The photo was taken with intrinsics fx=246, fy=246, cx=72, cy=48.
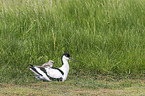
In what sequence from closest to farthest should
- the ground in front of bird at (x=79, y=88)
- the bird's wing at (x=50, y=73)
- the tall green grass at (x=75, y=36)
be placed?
the ground in front of bird at (x=79, y=88) < the bird's wing at (x=50, y=73) < the tall green grass at (x=75, y=36)

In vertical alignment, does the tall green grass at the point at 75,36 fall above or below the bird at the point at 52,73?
above

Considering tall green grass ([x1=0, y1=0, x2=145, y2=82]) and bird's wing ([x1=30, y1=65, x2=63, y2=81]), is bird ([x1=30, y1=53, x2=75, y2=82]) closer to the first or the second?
bird's wing ([x1=30, y1=65, x2=63, y2=81])

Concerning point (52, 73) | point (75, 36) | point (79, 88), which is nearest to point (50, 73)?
point (52, 73)

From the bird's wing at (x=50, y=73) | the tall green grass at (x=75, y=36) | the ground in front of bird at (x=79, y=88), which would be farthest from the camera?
the tall green grass at (x=75, y=36)

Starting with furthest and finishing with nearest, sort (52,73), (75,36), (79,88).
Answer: (75,36)
(52,73)
(79,88)

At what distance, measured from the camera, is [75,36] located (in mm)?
6609

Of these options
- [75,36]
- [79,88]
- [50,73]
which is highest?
[75,36]

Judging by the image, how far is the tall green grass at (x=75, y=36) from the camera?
5.91m

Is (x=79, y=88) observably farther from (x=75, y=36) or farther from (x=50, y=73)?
(x=75, y=36)

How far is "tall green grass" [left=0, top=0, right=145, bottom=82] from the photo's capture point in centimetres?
591

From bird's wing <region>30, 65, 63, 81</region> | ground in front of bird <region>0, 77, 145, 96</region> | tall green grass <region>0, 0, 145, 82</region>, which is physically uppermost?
tall green grass <region>0, 0, 145, 82</region>

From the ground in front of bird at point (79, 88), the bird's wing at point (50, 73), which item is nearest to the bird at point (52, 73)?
the bird's wing at point (50, 73)

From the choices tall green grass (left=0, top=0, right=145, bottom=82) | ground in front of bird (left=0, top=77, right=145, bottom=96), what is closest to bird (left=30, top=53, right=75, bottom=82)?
ground in front of bird (left=0, top=77, right=145, bottom=96)

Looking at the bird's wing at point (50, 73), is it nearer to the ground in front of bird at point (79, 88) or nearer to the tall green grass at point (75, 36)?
the ground in front of bird at point (79, 88)
